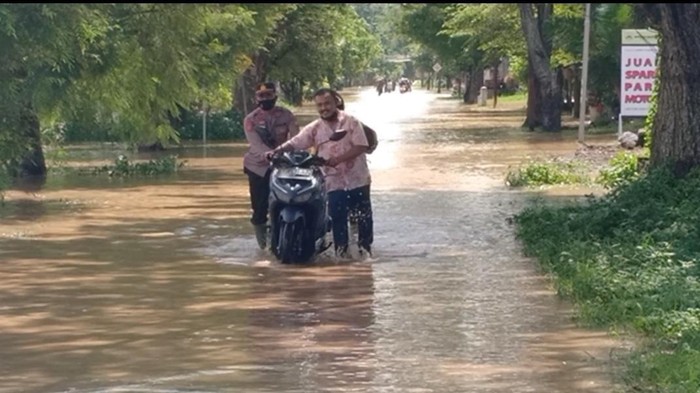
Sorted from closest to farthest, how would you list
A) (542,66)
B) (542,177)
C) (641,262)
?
(641,262) < (542,177) < (542,66)

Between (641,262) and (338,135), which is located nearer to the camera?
(641,262)

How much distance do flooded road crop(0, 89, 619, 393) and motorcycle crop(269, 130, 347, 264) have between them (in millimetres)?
234

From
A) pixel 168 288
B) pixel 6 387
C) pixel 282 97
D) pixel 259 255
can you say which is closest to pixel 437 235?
pixel 259 255

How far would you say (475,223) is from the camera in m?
16.9

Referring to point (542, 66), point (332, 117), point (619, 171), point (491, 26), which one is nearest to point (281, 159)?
point (332, 117)

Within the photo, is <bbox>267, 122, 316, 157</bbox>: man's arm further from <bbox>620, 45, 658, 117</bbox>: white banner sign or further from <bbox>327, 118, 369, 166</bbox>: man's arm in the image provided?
<bbox>620, 45, 658, 117</bbox>: white banner sign

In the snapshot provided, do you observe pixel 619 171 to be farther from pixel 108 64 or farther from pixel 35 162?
pixel 35 162

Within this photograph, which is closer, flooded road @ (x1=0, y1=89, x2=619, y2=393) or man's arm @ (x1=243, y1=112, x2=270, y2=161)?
flooded road @ (x1=0, y1=89, x2=619, y2=393)

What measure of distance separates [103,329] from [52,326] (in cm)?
43

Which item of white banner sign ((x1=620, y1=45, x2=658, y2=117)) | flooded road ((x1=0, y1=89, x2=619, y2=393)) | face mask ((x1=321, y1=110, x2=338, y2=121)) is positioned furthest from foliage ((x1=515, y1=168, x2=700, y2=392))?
white banner sign ((x1=620, y1=45, x2=658, y2=117))

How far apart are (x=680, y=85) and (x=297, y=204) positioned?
4.97m

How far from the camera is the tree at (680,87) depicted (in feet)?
50.4

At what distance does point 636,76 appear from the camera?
2769 centimetres

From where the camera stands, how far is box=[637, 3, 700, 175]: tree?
1537cm
